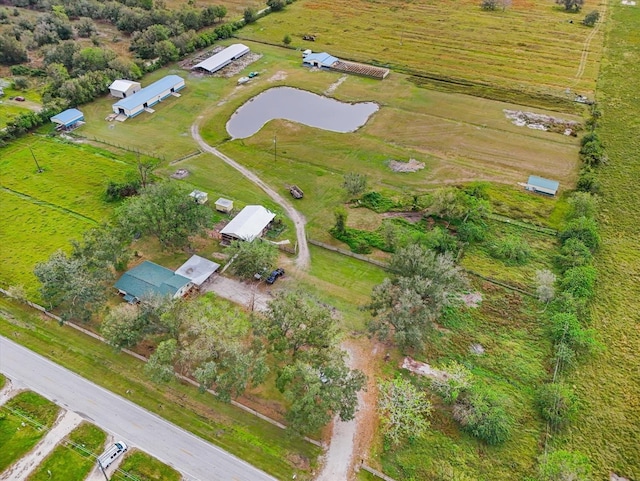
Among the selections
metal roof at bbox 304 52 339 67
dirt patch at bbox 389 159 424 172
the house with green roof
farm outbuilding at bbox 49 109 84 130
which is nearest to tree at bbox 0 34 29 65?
farm outbuilding at bbox 49 109 84 130

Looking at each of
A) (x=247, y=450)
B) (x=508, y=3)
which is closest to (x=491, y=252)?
(x=247, y=450)

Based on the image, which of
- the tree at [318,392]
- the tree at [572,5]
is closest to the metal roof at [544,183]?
the tree at [318,392]

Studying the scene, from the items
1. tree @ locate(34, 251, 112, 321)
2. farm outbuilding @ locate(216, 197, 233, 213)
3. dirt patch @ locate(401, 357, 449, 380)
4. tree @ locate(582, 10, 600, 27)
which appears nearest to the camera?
dirt patch @ locate(401, 357, 449, 380)

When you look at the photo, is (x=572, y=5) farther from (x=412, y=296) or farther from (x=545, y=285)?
(x=412, y=296)

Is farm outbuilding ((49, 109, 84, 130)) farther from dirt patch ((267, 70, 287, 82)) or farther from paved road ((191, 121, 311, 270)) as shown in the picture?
dirt patch ((267, 70, 287, 82))

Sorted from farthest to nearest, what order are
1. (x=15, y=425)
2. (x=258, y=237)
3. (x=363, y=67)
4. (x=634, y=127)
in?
(x=363, y=67) → (x=634, y=127) → (x=258, y=237) → (x=15, y=425)

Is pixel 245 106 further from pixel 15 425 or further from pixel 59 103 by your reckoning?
pixel 15 425
